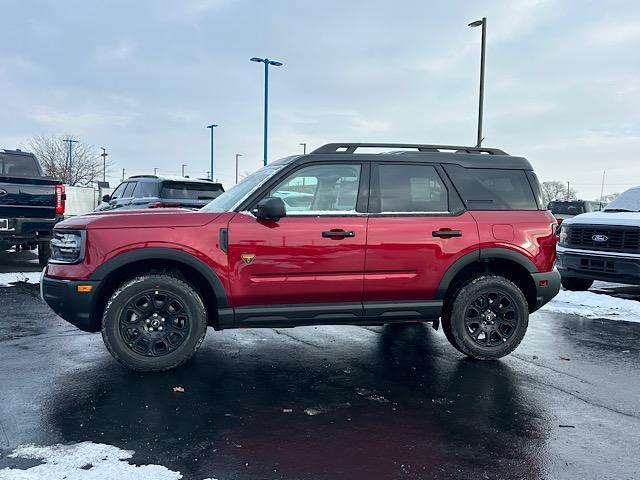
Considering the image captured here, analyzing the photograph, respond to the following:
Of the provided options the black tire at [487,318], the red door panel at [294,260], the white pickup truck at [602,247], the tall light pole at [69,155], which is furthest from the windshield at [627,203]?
the tall light pole at [69,155]

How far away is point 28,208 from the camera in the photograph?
9.33 meters

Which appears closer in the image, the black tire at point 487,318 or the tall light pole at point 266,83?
the black tire at point 487,318

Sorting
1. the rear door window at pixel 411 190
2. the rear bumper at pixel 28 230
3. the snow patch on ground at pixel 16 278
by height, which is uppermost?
the rear door window at pixel 411 190

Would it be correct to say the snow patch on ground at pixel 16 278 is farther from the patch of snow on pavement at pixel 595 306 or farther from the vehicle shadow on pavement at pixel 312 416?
the patch of snow on pavement at pixel 595 306

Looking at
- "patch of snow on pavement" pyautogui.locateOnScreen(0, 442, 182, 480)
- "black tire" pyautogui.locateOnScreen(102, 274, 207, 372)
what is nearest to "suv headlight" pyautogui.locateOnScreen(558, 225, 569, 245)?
"black tire" pyautogui.locateOnScreen(102, 274, 207, 372)

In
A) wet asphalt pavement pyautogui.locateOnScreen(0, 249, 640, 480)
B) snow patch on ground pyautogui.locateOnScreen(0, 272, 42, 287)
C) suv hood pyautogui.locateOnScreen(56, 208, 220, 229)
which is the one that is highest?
suv hood pyautogui.locateOnScreen(56, 208, 220, 229)

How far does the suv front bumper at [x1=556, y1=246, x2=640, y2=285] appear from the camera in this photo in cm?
813

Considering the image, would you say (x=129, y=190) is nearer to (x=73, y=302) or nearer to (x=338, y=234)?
(x=73, y=302)

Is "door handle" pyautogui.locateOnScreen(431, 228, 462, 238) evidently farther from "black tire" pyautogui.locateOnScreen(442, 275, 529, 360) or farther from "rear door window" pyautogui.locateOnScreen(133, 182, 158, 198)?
"rear door window" pyautogui.locateOnScreen(133, 182, 158, 198)

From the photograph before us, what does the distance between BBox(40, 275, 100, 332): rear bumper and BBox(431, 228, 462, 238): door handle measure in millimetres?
2970

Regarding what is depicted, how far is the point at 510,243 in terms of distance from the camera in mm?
4953

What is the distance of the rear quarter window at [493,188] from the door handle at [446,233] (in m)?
0.32

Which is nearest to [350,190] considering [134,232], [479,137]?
[134,232]

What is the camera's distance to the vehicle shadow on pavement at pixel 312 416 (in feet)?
9.72
